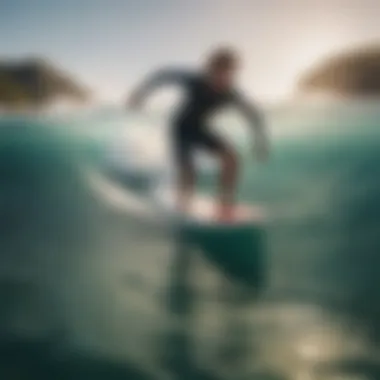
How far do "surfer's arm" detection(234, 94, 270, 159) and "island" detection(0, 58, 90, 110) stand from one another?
0.23m

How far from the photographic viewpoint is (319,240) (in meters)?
0.94

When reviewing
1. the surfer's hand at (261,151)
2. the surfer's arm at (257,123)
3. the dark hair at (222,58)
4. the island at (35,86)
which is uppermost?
the dark hair at (222,58)

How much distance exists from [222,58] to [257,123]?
4.3 inches

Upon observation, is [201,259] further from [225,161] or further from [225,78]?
[225,78]

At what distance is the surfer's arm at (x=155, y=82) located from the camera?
37.6 inches

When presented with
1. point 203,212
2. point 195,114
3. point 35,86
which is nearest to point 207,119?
point 195,114

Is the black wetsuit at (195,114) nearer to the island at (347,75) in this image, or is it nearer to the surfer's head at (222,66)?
the surfer's head at (222,66)

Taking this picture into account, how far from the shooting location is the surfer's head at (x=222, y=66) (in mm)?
952

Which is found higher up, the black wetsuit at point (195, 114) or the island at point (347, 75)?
the island at point (347, 75)

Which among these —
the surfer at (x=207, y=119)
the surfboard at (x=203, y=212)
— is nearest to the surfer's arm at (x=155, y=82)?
the surfer at (x=207, y=119)

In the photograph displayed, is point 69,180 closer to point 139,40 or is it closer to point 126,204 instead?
point 126,204

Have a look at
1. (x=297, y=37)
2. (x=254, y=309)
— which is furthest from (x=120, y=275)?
(x=297, y=37)

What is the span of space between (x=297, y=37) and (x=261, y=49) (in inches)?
2.2

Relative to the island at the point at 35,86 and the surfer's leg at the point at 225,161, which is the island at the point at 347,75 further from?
the island at the point at 35,86
